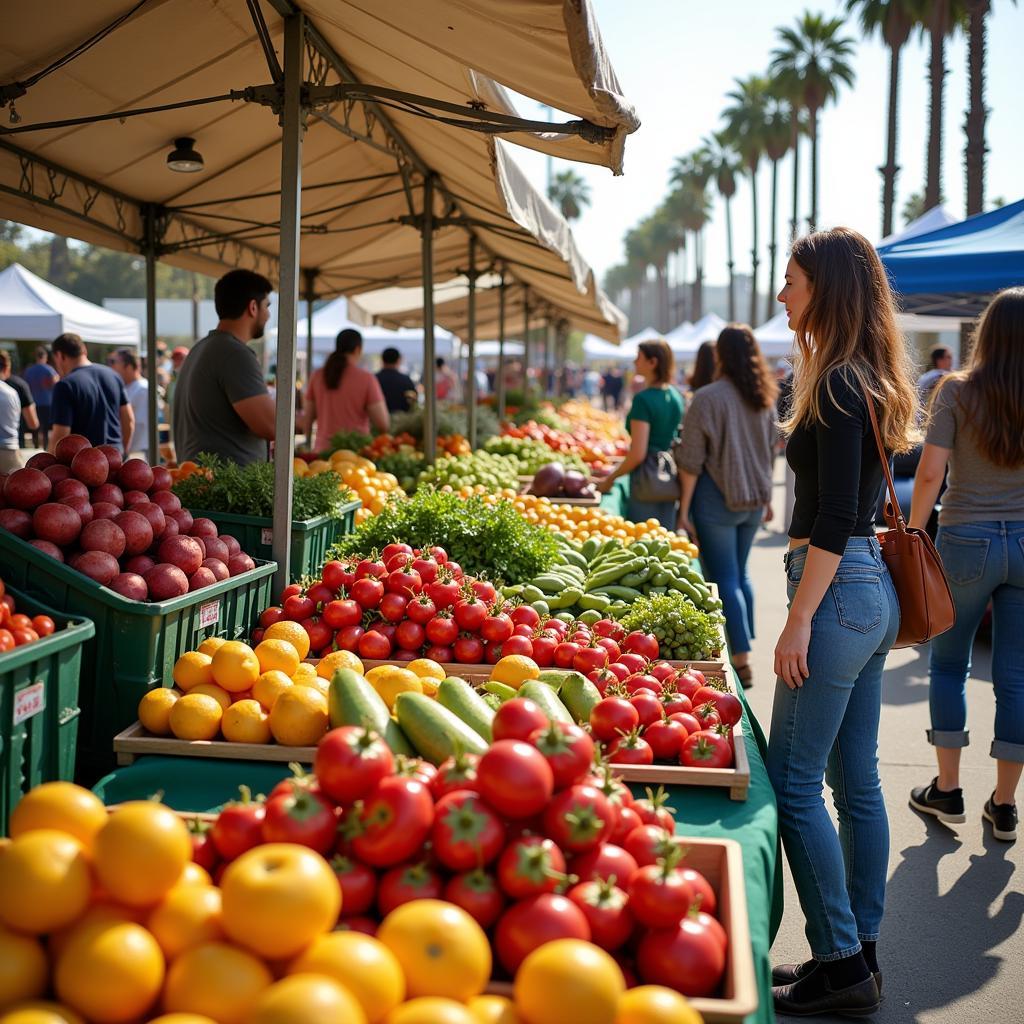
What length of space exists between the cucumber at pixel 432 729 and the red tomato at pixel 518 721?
0.62 ft

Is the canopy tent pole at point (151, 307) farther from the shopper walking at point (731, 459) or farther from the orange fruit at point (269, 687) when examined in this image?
the orange fruit at point (269, 687)

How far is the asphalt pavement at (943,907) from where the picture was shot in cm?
305

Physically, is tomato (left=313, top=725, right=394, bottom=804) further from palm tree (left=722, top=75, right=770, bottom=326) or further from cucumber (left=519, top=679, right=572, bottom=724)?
palm tree (left=722, top=75, right=770, bottom=326)

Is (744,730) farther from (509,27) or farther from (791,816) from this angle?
(509,27)

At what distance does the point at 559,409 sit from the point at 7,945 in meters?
16.1

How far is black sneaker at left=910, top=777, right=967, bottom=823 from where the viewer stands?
4.32m

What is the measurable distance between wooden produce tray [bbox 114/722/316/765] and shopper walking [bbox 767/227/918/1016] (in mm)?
1383

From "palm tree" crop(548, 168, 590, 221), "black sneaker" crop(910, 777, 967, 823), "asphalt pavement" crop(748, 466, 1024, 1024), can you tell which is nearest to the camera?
"asphalt pavement" crop(748, 466, 1024, 1024)

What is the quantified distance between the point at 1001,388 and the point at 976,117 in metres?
17.3

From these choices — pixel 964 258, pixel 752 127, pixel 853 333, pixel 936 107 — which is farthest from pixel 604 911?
pixel 752 127

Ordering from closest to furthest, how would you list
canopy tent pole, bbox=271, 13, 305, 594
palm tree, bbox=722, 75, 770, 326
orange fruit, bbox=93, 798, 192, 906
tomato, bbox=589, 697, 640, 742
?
1. orange fruit, bbox=93, 798, 192, 906
2. tomato, bbox=589, 697, 640, 742
3. canopy tent pole, bbox=271, 13, 305, 594
4. palm tree, bbox=722, 75, 770, 326

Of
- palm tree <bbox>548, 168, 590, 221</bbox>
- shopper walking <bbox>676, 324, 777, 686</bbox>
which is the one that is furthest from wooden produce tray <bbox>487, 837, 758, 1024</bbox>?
palm tree <bbox>548, 168, 590, 221</bbox>

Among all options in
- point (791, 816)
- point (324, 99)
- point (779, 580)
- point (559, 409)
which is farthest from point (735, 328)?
point (559, 409)

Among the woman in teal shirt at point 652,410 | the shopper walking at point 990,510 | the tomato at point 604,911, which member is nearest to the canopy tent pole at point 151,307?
the woman in teal shirt at point 652,410
